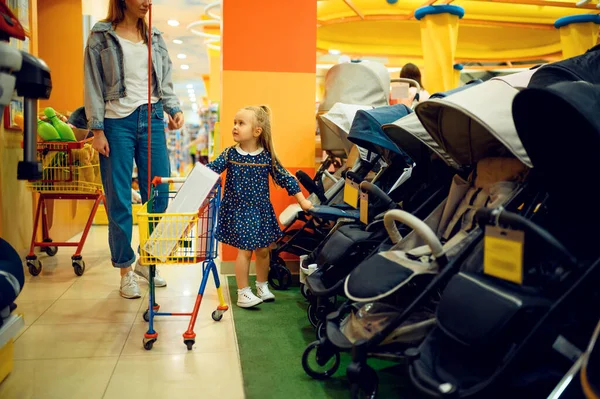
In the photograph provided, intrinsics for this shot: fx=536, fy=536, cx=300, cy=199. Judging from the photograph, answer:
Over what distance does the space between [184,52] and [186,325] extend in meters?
12.9

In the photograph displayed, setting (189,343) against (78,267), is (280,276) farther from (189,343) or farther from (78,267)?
(78,267)

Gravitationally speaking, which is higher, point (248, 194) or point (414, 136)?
point (414, 136)

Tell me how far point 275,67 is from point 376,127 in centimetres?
136

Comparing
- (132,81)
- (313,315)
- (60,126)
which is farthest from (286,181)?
(60,126)

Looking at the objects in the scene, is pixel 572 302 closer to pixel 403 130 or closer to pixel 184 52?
pixel 403 130

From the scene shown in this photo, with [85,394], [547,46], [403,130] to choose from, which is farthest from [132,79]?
[547,46]

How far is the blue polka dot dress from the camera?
3.11 m

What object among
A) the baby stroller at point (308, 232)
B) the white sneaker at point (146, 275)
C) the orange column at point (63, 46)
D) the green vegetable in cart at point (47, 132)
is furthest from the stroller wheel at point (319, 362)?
the orange column at point (63, 46)

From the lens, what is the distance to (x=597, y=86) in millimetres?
1501

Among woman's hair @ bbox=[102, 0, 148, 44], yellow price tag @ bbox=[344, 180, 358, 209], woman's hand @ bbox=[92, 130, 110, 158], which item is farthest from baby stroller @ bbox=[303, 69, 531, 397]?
woman's hair @ bbox=[102, 0, 148, 44]

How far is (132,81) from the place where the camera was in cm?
316

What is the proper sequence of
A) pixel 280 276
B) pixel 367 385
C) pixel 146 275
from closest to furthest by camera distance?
1. pixel 367 385
2. pixel 146 275
3. pixel 280 276

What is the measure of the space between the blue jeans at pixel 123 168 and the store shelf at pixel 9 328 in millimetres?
1245

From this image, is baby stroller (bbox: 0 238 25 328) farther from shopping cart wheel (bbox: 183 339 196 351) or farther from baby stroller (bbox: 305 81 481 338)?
baby stroller (bbox: 305 81 481 338)
